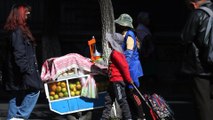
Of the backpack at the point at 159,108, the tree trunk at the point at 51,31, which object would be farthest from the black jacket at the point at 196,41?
the tree trunk at the point at 51,31

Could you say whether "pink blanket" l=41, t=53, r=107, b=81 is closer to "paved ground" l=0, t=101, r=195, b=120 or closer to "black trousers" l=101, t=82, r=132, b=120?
"black trousers" l=101, t=82, r=132, b=120

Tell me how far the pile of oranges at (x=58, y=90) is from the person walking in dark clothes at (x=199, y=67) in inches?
107

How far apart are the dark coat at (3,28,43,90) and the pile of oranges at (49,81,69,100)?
0.41 metres

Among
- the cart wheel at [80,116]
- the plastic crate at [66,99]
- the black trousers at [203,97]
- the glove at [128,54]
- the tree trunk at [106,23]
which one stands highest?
the tree trunk at [106,23]

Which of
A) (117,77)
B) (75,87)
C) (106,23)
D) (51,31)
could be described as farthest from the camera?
(51,31)

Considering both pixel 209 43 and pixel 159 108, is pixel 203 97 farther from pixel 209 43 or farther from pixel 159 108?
pixel 159 108

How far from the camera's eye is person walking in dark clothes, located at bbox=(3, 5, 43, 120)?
820 centimetres

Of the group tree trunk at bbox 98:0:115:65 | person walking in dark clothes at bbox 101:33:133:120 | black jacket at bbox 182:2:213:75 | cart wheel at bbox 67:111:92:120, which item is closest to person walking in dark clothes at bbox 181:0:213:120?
black jacket at bbox 182:2:213:75

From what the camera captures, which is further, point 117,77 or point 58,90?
point 58,90

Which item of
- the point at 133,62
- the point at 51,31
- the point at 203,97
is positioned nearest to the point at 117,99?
the point at 133,62

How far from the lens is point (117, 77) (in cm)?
858

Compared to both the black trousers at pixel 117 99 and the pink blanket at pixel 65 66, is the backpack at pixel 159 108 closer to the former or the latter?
the black trousers at pixel 117 99

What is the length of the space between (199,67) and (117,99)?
7.48 feet

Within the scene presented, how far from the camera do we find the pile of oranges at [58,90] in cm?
884
